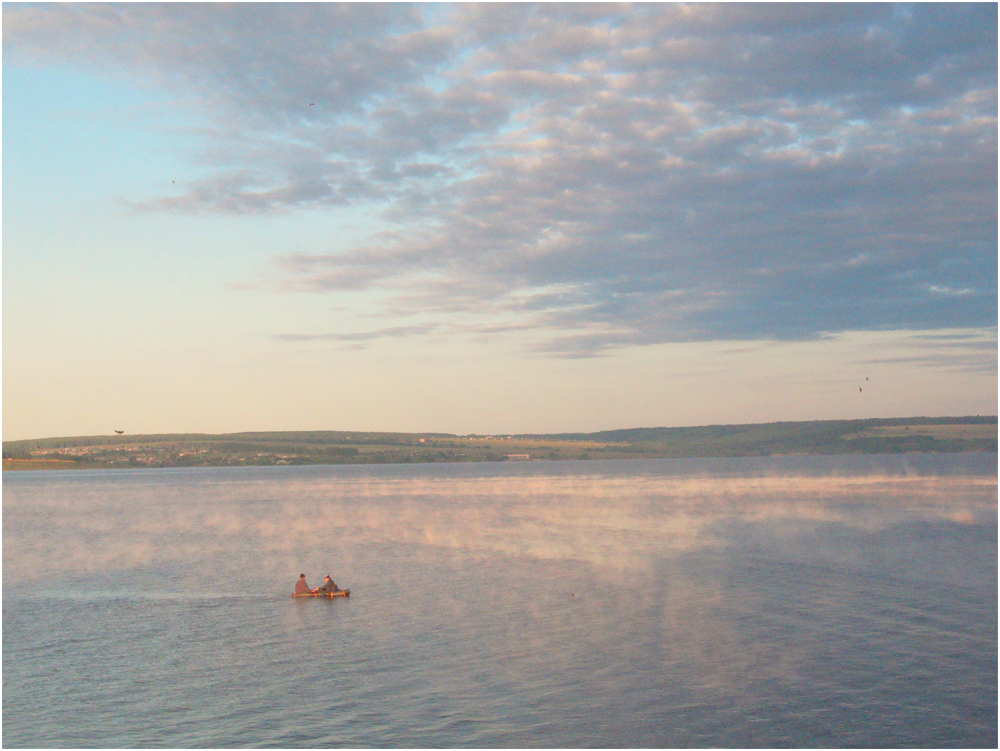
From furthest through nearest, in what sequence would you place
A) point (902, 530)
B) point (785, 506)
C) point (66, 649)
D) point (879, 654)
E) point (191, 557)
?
point (785, 506)
point (902, 530)
point (191, 557)
point (66, 649)
point (879, 654)

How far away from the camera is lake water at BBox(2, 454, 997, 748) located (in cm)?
2816

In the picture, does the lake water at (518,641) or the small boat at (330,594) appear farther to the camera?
the small boat at (330,594)

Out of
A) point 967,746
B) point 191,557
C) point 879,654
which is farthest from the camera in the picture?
point 191,557

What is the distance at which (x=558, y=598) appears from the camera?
50562 millimetres

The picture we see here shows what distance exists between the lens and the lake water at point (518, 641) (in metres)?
28.2

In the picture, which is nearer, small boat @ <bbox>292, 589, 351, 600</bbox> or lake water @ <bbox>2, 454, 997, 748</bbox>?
lake water @ <bbox>2, 454, 997, 748</bbox>

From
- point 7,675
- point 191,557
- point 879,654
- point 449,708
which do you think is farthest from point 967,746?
point 191,557

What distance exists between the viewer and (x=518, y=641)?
39469 millimetres

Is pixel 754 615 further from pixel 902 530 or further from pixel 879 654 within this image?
pixel 902 530

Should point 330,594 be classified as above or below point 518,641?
below

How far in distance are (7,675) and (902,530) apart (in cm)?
7581

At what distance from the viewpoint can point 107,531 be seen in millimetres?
105938

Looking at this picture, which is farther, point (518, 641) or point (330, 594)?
point (330, 594)

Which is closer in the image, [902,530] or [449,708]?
[449,708]
